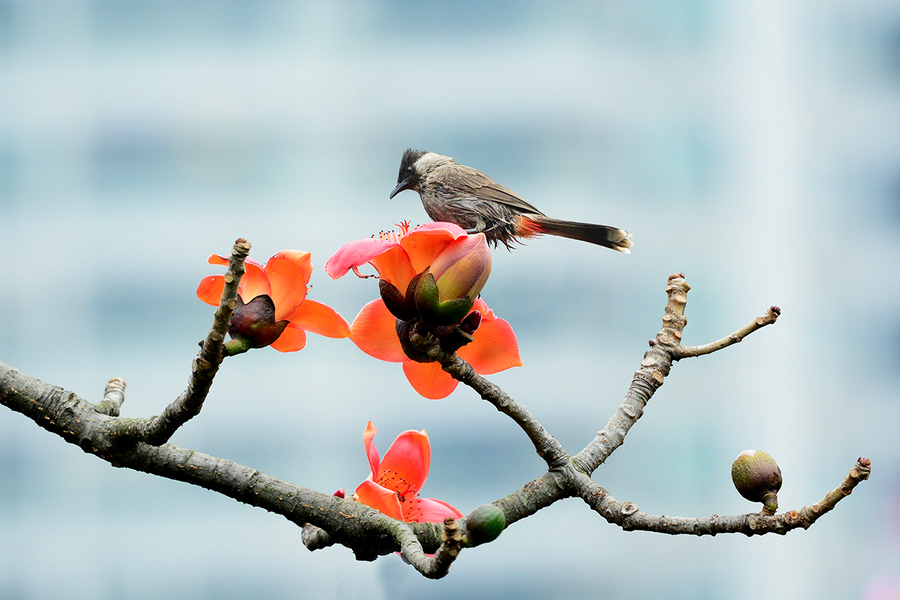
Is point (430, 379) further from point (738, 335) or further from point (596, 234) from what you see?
point (596, 234)

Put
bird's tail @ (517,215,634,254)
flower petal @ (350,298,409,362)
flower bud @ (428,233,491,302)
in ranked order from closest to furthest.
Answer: flower bud @ (428,233,491,302), flower petal @ (350,298,409,362), bird's tail @ (517,215,634,254)

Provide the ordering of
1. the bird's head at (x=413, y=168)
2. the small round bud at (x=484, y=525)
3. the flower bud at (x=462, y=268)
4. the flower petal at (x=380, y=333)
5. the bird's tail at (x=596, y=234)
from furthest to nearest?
1. the bird's head at (x=413, y=168)
2. the bird's tail at (x=596, y=234)
3. the flower petal at (x=380, y=333)
4. the flower bud at (x=462, y=268)
5. the small round bud at (x=484, y=525)

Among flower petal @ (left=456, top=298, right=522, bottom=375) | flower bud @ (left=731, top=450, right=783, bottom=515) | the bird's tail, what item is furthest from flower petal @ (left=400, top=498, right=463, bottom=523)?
the bird's tail

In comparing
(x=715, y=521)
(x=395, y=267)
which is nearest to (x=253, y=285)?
(x=395, y=267)

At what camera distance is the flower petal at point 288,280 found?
22.6 inches

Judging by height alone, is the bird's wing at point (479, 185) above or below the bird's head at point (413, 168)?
below

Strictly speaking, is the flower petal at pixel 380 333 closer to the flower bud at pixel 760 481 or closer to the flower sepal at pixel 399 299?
the flower sepal at pixel 399 299

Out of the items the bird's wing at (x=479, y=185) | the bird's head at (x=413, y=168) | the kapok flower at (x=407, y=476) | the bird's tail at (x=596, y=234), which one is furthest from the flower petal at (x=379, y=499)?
the bird's head at (x=413, y=168)

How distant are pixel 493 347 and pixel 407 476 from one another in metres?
0.15

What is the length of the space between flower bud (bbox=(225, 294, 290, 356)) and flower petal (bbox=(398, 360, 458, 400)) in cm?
13

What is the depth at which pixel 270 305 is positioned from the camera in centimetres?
58

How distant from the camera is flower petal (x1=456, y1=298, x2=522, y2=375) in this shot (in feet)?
2.08

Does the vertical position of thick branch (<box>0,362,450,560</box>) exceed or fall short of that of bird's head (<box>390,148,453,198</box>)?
it falls short

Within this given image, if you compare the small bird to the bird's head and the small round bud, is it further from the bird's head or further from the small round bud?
the small round bud
